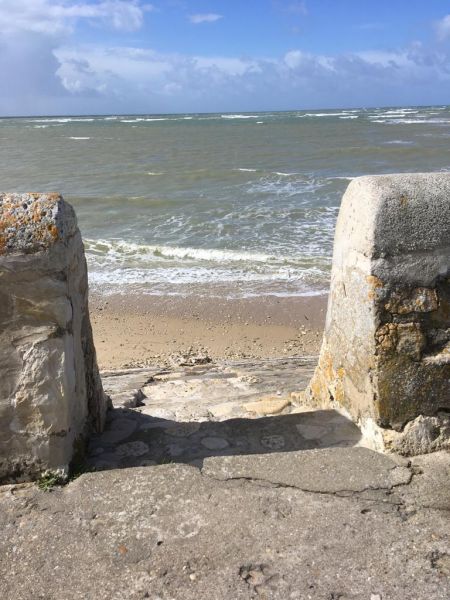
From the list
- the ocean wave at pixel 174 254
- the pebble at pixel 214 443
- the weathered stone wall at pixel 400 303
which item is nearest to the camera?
the weathered stone wall at pixel 400 303

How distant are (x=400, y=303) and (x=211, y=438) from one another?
127 cm

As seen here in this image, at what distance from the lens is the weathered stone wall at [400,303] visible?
280cm

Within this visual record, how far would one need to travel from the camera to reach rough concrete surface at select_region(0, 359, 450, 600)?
2242 millimetres

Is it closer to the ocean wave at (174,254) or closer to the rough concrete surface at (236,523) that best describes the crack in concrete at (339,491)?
the rough concrete surface at (236,523)

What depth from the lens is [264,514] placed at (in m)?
2.59

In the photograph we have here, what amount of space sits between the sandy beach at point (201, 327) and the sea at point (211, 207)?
1.52 feet

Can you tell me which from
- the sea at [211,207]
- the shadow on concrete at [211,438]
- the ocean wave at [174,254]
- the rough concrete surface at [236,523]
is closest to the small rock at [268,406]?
the shadow on concrete at [211,438]

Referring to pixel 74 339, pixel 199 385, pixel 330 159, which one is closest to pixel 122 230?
pixel 199 385

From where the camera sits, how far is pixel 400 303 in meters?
2.89

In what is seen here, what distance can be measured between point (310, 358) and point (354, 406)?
12.8 ft

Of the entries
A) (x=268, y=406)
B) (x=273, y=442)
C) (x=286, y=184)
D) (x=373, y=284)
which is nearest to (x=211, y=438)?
(x=273, y=442)

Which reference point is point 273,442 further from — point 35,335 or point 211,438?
point 35,335

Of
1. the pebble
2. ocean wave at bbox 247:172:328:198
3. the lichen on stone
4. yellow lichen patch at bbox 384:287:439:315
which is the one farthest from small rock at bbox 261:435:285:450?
ocean wave at bbox 247:172:328:198

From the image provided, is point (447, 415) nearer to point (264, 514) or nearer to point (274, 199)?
point (264, 514)
